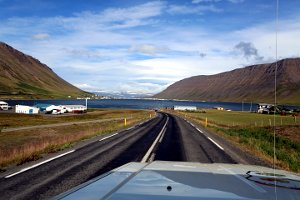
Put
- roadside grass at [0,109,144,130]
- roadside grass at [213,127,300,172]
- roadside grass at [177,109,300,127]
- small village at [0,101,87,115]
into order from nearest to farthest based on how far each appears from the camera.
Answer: roadside grass at [213,127,300,172] → roadside grass at [0,109,144,130] → roadside grass at [177,109,300,127] → small village at [0,101,87,115]

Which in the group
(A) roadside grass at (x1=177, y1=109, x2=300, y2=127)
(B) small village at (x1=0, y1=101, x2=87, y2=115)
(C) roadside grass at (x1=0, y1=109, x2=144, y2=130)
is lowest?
(A) roadside grass at (x1=177, y1=109, x2=300, y2=127)

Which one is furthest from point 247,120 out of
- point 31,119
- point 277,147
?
point 277,147

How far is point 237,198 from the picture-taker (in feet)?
10.2

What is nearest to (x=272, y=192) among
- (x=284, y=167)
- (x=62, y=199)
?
(x=62, y=199)

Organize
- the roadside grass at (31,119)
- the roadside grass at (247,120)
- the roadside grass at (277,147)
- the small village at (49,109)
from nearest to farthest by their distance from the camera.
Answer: the roadside grass at (277,147) → the roadside grass at (31,119) → the roadside grass at (247,120) → the small village at (49,109)

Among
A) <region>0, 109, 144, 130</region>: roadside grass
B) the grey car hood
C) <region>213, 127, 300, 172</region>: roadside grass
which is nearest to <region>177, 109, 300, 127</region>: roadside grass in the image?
<region>213, 127, 300, 172</region>: roadside grass

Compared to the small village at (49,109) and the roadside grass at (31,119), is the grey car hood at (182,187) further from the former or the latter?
the small village at (49,109)

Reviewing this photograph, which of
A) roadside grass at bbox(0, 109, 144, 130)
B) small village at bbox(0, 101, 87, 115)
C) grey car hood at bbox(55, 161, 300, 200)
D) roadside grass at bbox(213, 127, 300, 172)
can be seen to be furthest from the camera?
small village at bbox(0, 101, 87, 115)

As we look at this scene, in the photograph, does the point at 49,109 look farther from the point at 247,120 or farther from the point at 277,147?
the point at 277,147

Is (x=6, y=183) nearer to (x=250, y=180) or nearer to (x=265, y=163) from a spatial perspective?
(x=250, y=180)

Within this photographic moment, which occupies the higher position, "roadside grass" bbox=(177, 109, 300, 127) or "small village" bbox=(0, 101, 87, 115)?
"small village" bbox=(0, 101, 87, 115)

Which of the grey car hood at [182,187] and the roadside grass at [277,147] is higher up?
the grey car hood at [182,187]

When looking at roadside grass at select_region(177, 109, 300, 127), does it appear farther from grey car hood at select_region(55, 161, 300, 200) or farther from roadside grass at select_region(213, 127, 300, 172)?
grey car hood at select_region(55, 161, 300, 200)

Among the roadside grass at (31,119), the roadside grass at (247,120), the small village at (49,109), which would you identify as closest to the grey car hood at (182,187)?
the roadside grass at (31,119)
